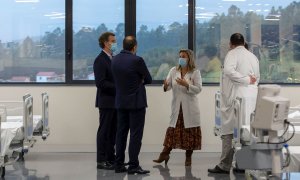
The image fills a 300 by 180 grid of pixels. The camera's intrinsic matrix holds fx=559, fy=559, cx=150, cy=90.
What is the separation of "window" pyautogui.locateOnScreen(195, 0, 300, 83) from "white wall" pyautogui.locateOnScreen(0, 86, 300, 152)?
1.14ft

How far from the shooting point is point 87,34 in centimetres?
819

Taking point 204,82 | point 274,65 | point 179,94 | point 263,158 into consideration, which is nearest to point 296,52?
point 274,65

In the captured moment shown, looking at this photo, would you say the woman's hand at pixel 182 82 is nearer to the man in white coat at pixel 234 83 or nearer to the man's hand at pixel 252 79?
the man in white coat at pixel 234 83

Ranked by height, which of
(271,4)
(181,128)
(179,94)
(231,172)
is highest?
(271,4)

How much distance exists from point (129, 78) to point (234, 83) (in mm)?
1123

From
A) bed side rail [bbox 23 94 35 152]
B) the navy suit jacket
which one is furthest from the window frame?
bed side rail [bbox 23 94 35 152]

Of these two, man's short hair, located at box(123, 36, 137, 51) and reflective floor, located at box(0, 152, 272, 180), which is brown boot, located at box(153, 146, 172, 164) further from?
man's short hair, located at box(123, 36, 137, 51)

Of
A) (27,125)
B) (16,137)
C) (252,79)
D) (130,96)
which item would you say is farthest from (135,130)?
(252,79)

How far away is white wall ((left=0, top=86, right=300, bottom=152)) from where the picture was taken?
7926 mm

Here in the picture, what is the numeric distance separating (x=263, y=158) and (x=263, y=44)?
17.1ft

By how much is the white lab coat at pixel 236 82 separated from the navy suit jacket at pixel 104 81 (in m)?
1.26

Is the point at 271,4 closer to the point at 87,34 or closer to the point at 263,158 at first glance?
the point at 87,34

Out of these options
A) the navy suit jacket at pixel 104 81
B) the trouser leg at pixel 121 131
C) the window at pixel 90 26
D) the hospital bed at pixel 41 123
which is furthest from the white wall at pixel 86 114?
the trouser leg at pixel 121 131

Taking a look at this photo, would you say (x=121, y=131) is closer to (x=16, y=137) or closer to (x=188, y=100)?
(x=188, y=100)
